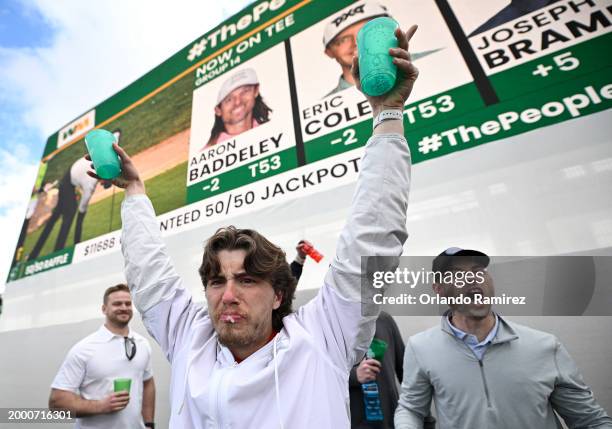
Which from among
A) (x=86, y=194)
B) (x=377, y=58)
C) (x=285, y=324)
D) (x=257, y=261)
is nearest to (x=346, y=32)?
(x=377, y=58)

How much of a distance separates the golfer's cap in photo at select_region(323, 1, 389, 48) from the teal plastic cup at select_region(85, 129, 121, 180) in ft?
6.78

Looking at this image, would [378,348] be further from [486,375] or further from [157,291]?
[157,291]

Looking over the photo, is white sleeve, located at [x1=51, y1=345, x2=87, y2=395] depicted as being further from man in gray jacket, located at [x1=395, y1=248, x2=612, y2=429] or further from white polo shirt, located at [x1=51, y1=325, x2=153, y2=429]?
man in gray jacket, located at [x1=395, y1=248, x2=612, y2=429]

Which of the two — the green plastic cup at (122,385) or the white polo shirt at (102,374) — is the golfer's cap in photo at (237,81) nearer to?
the white polo shirt at (102,374)

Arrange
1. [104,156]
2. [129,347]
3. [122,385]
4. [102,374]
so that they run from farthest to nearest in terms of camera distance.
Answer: [129,347] < [102,374] < [122,385] < [104,156]

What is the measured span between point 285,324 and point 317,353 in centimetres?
9

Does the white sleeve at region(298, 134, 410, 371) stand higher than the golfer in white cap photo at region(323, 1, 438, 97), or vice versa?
the golfer in white cap photo at region(323, 1, 438, 97)


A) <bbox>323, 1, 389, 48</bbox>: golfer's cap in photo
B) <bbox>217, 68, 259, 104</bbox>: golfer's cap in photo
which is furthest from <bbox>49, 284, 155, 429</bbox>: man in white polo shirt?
<bbox>323, 1, 389, 48</bbox>: golfer's cap in photo

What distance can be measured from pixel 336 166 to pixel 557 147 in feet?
3.55

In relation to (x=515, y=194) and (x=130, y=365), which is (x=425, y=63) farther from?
(x=130, y=365)

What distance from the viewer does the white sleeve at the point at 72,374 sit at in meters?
1.57

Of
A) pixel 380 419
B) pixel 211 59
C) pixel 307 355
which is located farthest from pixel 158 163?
pixel 307 355

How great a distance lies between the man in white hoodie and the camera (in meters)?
0.59

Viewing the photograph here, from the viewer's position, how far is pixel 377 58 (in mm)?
646
